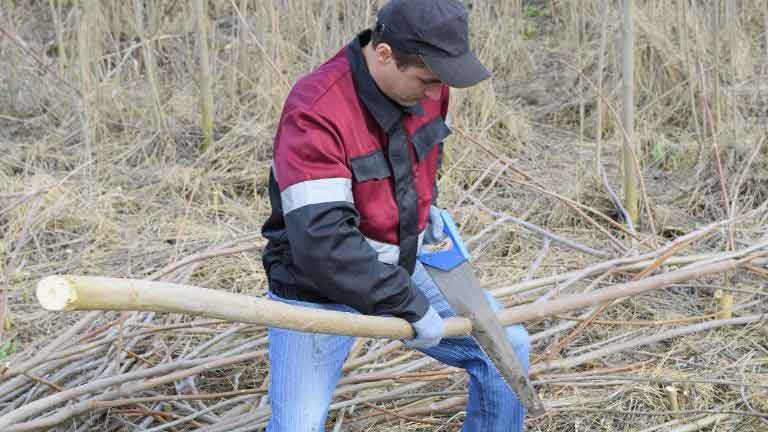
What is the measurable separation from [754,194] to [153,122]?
3693 mm

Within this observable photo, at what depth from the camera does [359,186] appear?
2.20m

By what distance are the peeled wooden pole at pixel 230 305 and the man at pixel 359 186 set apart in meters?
0.15

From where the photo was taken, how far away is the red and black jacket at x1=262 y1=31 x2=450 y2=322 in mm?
2066

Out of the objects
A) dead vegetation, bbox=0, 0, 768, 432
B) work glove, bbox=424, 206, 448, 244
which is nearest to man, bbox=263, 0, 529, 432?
work glove, bbox=424, 206, 448, 244

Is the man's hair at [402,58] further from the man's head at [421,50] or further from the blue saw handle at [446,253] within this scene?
the blue saw handle at [446,253]

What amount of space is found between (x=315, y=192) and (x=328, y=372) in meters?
0.54

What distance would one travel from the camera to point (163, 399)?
289cm

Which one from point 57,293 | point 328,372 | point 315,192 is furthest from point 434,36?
point 57,293

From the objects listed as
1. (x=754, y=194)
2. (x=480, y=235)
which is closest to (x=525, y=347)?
(x=480, y=235)

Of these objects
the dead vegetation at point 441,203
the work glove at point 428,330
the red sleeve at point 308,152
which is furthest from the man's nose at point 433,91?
the dead vegetation at point 441,203

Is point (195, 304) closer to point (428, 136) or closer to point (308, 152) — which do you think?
point (308, 152)

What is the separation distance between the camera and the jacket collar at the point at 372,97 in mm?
2217

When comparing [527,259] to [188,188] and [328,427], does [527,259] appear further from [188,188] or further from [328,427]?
[188,188]

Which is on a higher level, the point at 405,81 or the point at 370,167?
the point at 405,81
